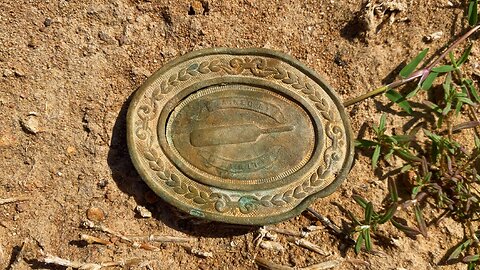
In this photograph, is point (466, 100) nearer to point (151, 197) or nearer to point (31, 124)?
point (151, 197)

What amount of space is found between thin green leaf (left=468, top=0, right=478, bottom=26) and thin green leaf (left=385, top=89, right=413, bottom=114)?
53 centimetres

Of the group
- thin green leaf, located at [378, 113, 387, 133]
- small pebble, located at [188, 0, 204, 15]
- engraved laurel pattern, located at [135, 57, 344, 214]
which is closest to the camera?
engraved laurel pattern, located at [135, 57, 344, 214]

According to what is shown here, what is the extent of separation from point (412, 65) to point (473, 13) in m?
0.40

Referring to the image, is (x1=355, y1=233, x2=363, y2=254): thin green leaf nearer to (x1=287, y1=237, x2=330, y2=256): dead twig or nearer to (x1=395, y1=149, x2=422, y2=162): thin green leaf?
(x1=287, y1=237, x2=330, y2=256): dead twig

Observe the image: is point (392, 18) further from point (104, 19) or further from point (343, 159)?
point (104, 19)

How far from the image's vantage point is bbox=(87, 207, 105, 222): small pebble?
8.14 feet

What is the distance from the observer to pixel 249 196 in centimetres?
236

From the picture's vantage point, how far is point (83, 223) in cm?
247

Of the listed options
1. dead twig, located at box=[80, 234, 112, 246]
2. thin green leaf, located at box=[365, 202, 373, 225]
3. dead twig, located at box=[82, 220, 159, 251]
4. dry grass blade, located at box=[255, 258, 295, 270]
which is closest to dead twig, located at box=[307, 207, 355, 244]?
thin green leaf, located at box=[365, 202, 373, 225]

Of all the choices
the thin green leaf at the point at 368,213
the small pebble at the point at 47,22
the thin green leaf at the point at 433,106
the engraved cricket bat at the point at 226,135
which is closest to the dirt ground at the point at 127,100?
the small pebble at the point at 47,22

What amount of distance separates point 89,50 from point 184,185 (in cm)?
88

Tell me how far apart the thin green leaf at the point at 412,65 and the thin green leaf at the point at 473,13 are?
28 cm

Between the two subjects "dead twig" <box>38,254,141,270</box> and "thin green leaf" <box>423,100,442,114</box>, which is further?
"thin green leaf" <box>423,100,442,114</box>

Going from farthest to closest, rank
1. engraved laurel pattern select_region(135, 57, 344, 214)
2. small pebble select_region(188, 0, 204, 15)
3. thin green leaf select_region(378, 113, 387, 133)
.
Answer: small pebble select_region(188, 0, 204, 15), thin green leaf select_region(378, 113, 387, 133), engraved laurel pattern select_region(135, 57, 344, 214)
